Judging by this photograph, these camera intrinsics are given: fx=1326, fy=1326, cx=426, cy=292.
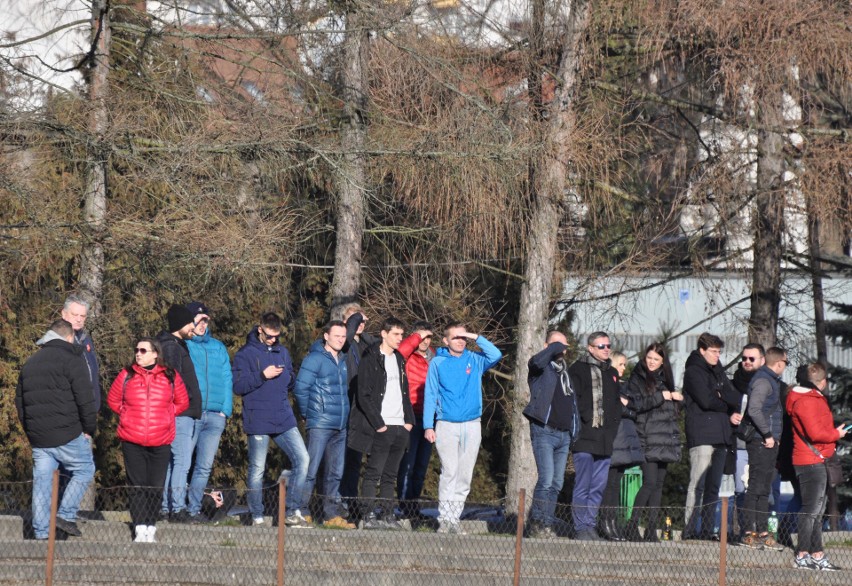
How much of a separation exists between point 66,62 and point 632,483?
271 inches

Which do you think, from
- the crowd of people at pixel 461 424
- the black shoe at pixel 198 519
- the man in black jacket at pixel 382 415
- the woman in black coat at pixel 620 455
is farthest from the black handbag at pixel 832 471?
the black shoe at pixel 198 519

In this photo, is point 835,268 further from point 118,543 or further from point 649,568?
point 118,543

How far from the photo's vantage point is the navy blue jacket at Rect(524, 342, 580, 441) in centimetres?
1027

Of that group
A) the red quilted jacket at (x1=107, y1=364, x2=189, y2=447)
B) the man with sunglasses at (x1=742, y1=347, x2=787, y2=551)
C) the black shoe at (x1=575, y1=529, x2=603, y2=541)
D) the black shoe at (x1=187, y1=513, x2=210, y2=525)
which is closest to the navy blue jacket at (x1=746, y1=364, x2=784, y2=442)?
the man with sunglasses at (x1=742, y1=347, x2=787, y2=551)

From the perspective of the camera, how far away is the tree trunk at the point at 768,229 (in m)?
13.8

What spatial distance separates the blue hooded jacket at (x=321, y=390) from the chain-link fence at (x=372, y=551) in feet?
2.32

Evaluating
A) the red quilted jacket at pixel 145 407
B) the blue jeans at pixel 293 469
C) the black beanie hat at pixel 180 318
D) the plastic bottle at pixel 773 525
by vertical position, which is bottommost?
the plastic bottle at pixel 773 525

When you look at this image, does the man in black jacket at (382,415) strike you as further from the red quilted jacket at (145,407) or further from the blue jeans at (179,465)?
the red quilted jacket at (145,407)

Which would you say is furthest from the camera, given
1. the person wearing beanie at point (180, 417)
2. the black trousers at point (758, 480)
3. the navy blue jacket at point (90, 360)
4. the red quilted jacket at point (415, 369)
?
the red quilted jacket at point (415, 369)

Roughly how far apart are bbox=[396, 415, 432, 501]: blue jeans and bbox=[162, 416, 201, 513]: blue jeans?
2.06m

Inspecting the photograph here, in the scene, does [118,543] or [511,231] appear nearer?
[118,543]

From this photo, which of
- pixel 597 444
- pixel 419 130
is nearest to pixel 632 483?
pixel 597 444

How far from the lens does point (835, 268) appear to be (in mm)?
16750

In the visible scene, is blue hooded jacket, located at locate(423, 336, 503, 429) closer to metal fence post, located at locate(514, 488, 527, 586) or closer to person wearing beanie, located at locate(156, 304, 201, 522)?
person wearing beanie, located at locate(156, 304, 201, 522)
